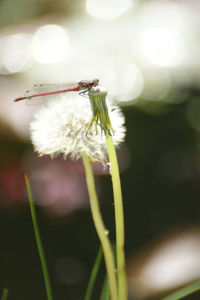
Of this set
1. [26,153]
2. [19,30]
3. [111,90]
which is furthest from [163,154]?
[19,30]

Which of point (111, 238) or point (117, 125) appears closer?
point (117, 125)

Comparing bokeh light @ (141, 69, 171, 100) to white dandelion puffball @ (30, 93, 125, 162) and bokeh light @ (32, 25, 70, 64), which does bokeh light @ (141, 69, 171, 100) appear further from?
white dandelion puffball @ (30, 93, 125, 162)

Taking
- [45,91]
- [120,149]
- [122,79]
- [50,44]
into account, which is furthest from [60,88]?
[50,44]

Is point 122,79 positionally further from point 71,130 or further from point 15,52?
point 71,130

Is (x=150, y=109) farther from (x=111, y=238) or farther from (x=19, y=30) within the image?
(x=19, y=30)

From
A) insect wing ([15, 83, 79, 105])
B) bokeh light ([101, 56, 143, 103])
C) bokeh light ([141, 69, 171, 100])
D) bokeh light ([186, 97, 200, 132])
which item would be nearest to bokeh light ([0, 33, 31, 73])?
bokeh light ([101, 56, 143, 103])
